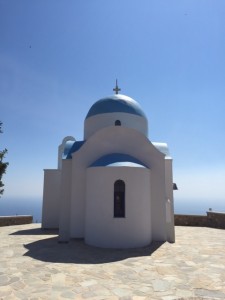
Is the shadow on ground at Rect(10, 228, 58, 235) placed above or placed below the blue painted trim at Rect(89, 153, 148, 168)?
below

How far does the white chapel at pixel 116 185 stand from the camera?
10453 millimetres

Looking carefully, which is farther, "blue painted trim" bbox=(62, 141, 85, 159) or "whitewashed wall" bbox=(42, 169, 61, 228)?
"whitewashed wall" bbox=(42, 169, 61, 228)

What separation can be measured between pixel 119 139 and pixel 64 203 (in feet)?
13.6

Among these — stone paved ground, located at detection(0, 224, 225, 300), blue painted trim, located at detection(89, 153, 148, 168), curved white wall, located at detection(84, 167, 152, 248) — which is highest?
blue painted trim, located at detection(89, 153, 148, 168)

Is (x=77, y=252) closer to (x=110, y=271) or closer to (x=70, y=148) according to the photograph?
(x=110, y=271)

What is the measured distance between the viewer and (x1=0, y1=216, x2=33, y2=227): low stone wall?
54.0 ft

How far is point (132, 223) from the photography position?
1039 centimetres

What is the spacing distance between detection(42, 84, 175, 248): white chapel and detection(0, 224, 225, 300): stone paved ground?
2.67ft

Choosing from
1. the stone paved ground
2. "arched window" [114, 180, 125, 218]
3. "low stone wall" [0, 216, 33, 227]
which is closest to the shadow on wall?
the stone paved ground

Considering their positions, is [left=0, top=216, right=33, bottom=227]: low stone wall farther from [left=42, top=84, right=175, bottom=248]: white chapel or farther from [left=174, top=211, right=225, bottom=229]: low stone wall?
[left=174, top=211, right=225, bottom=229]: low stone wall

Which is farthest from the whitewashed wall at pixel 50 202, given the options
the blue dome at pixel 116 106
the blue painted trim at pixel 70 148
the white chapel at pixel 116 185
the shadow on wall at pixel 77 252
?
the blue dome at pixel 116 106

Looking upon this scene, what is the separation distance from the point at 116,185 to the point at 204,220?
9724 millimetres

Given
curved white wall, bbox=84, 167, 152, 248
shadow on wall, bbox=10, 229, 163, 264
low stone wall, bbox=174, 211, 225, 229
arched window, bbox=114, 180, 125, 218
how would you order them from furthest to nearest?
low stone wall, bbox=174, 211, 225, 229, arched window, bbox=114, 180, 125, 218, curved white wall, bbox=84, 167, 152, 248, shadow on wall, bbox=10, 229, 163, 264

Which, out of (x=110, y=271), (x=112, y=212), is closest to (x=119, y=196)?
(x=112, y=212)
